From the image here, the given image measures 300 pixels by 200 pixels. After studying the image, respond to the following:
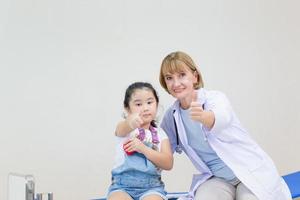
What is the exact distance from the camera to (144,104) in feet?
6.21

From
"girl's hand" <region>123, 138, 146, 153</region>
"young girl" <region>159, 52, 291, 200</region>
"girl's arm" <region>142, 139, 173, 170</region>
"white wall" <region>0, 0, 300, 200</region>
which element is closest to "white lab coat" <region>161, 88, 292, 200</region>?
"young girl" <region>159, 52, 291, 200</region>

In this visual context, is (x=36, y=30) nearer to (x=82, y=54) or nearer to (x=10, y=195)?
(x=82, y=54)

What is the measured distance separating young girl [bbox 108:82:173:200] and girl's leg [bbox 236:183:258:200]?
0.29m

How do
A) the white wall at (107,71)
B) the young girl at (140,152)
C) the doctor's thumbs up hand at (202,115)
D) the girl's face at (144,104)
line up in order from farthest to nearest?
the white wall at (107,71), the girl's face at (144,104), the young girl at (140,152), the doctor's thumbs up hand at (202,115)

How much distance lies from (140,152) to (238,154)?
0.39 meters

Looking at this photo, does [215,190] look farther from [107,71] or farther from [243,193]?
[107,71]

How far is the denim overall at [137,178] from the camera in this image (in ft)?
5.85

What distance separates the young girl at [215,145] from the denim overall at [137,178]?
18 centimetres

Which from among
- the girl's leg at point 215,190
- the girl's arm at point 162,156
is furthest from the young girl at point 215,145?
the girl's arm at point 162,156

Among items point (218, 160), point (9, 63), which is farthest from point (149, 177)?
point (9, 63)

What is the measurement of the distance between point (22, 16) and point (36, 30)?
0.11m

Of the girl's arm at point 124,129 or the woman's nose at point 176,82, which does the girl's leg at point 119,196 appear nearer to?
the girl's arm at point 124,129

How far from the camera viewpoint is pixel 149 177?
71.1 inches

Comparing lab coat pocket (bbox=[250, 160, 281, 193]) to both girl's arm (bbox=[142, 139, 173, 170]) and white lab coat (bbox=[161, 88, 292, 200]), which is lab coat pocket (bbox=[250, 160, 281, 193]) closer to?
white lab coat (bbox=[161, 88, 292, 200])
